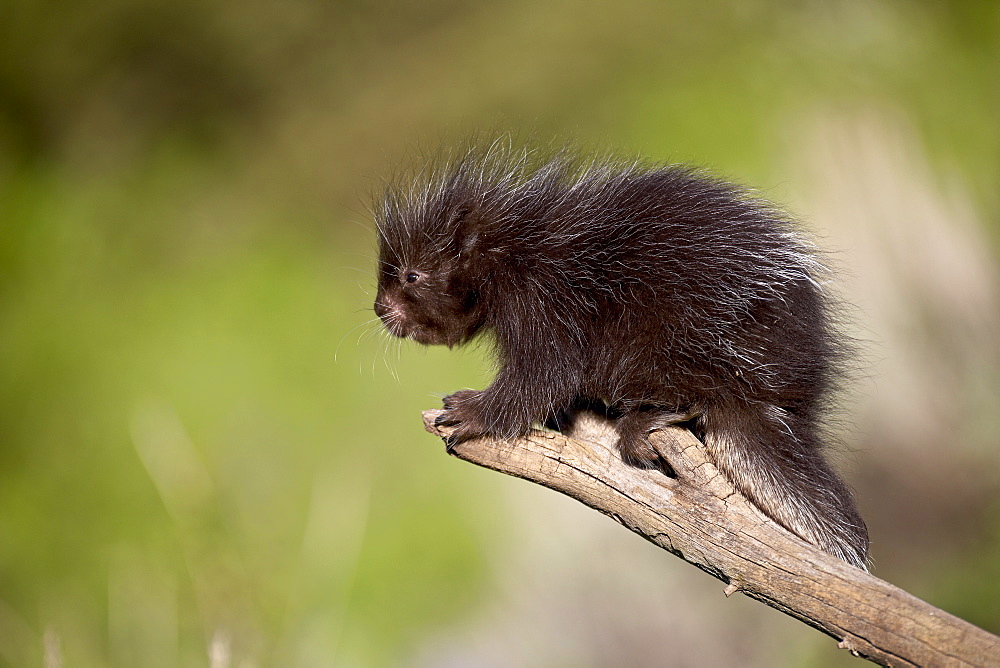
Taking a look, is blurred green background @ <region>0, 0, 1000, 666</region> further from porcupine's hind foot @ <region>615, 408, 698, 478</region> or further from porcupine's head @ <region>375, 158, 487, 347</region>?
porcupine's hind foot @ <region>615, 408, 698, 478</region>

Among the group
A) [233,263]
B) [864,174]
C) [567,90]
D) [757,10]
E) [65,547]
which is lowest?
[65,547]

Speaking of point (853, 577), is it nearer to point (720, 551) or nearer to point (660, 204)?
point (720, 551)

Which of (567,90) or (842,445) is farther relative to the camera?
(567,90)

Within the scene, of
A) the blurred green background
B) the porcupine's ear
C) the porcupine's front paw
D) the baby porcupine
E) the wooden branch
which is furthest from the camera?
the blurred green background

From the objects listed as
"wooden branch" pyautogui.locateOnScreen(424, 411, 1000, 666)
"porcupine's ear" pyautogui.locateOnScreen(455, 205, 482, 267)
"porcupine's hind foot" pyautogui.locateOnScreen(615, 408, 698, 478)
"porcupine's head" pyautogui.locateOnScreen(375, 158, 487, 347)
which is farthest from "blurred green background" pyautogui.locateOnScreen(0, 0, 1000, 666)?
"porcupine's hind foot" pyautogui.locateOnScreen(615, 408, 698, 478)

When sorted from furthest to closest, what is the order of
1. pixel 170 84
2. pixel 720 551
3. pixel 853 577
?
pixel 170 84
pixel 720 551
pixel 853 577

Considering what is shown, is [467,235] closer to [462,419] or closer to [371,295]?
[462,419]

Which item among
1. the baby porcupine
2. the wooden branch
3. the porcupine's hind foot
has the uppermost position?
the baby porcupine

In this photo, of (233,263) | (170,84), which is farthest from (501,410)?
(170,84)
